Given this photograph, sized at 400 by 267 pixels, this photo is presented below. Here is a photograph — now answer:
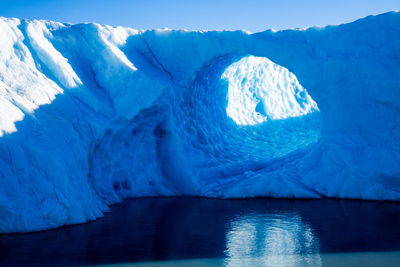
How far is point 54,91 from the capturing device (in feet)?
25.6

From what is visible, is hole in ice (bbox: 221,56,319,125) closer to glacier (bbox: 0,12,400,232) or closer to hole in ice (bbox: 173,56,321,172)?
hole in ice (bbox: 173,56,321,172)

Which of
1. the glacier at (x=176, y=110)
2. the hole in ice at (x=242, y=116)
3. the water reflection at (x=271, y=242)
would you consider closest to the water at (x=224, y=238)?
the water reflection at (x=271, y=242)

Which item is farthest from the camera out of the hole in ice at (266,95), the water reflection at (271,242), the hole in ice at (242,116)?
the hole in ice at (266,95)

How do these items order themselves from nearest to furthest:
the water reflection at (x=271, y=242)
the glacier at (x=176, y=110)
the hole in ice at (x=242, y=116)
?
the water reflection at (x=271, y=242)
the glacier at (x=176, y=110)
the hole in ice at (x=242, y=116)

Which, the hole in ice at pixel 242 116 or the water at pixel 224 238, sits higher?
the hole in ice at pixel 242 116

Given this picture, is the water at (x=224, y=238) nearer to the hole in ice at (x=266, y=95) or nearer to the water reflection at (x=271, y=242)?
the water reflection at (x=271, y=242)

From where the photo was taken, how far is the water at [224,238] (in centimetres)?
433

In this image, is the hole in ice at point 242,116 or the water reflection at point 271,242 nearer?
the water reflection at point 271,242

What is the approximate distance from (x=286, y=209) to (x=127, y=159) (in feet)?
11.3

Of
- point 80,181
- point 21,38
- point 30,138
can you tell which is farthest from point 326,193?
point 21,38

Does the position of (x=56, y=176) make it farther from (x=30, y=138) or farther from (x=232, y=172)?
(x=232, y=172)

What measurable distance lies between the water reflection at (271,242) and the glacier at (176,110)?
2259 millimetres

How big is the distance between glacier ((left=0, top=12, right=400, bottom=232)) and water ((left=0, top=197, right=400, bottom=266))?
31.4 inches

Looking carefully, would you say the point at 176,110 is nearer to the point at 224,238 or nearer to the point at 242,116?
the point at 242,116
